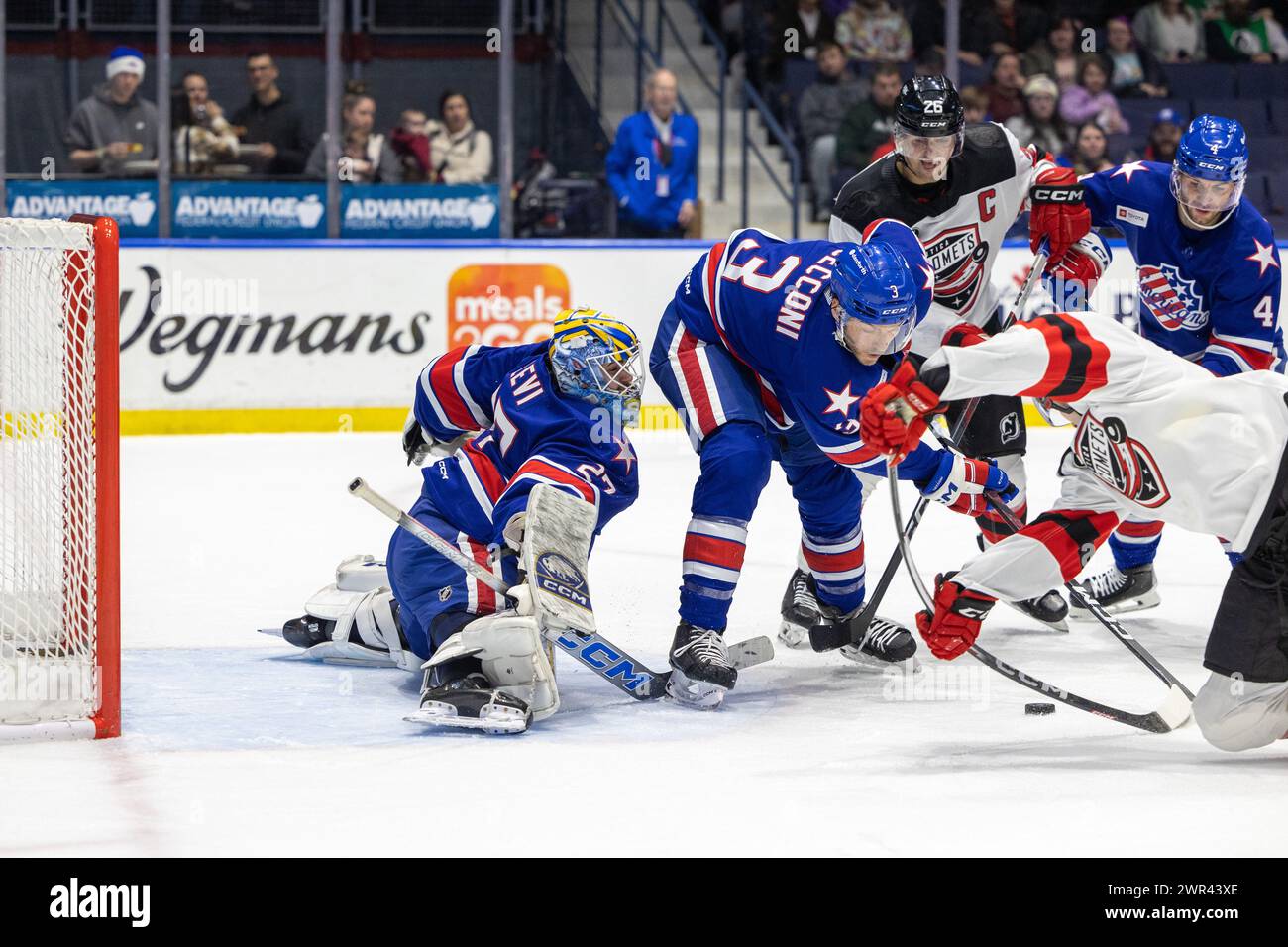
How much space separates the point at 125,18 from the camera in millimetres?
8266

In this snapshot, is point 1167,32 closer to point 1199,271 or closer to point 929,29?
point 929,29

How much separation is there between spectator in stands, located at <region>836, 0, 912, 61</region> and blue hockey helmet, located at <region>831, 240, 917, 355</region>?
6.09 meters

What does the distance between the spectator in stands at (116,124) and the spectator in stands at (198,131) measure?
0.11m

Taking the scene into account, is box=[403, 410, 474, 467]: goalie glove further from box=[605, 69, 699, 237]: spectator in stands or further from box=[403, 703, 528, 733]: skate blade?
box=[605, 69, 699, 237]: spectator in stands

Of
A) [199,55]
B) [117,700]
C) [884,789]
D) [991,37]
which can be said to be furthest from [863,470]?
[991,37]

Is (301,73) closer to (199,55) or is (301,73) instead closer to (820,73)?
(199,55)

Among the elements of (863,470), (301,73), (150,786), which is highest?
(301,73)

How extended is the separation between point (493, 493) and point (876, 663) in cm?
104

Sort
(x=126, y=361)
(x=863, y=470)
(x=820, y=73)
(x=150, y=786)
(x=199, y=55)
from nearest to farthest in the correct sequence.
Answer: (x=150, y=786) < (x=863, y=470) < (x=126, y=361) < (x=199, y=55) < (x=820, y=73)
